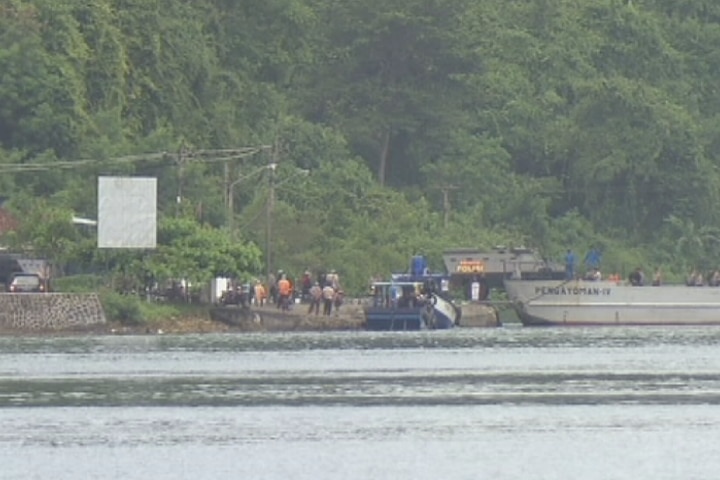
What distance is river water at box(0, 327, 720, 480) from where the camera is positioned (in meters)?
42.8

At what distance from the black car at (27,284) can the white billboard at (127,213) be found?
2.40 meters

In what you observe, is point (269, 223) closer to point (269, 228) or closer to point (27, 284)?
point (269, 228)

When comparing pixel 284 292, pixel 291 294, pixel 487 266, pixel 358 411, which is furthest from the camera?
pixel 487 266

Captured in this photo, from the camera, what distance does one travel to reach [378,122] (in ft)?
410

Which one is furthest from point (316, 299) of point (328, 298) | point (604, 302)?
point (604, 302)

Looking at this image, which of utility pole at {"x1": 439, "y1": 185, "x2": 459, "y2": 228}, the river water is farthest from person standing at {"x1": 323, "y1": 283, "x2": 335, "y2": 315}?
utility pole at {"x1": 439, "y1": 185, "x2": 459, "y2": 228}

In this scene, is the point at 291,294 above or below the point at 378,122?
below

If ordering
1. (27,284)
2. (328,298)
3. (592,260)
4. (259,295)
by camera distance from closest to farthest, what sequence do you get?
(27,284), (328,298), (259,295), (592,260)

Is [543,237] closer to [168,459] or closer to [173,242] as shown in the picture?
[173,242]

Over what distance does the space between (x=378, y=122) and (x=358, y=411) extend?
72628mm

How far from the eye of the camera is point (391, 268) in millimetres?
104812

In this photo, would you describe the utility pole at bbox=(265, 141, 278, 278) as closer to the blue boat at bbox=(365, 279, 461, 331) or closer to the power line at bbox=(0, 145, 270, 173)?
the power line at bbox=(0, 145, 270, 173)

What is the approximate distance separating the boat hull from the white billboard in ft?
50.2

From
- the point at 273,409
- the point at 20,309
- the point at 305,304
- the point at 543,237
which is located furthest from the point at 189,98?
the point at 273,409
